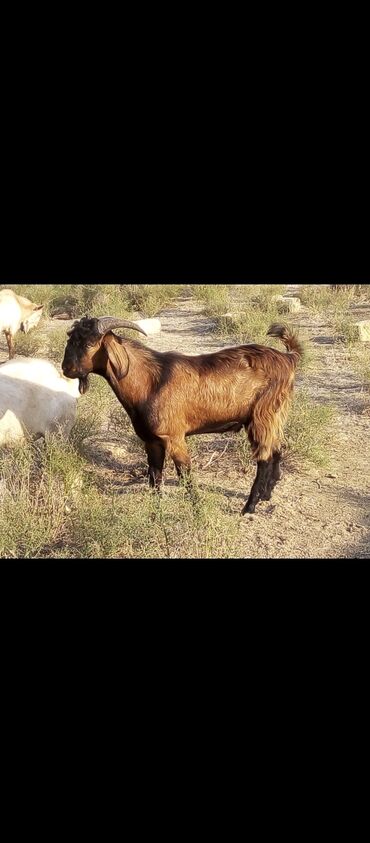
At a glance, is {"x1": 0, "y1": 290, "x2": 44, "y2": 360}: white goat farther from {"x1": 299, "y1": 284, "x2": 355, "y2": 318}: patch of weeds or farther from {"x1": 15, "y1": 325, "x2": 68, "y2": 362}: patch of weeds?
{"x1": 299, "y1": 284, "x2": 355, "y2": 318}: patch of weeds

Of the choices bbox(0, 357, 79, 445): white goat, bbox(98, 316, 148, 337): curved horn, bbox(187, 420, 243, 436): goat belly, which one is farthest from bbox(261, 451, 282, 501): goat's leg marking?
bbox(0, 357, 79, 445): white goat

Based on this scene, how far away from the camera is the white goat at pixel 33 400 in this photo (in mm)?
6531

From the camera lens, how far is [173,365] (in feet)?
18.6

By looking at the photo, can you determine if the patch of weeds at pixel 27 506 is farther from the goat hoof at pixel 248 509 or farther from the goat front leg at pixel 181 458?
the goat hoof at pixel 248 509

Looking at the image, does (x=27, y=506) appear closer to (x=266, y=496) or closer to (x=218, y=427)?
(x=218, y=427)

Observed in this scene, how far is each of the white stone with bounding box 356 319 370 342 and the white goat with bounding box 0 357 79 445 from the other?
5910 mm

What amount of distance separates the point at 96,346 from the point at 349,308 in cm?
982

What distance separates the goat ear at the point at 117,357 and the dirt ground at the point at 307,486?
3.98ft

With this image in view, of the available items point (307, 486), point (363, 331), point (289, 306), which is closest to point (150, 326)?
point (363, 331)

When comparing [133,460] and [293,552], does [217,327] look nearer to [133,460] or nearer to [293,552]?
[133,460]

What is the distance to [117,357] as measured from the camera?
18.1ft

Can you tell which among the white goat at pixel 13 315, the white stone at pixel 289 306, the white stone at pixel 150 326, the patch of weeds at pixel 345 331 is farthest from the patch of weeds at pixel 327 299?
the white goat at pixel 13 315

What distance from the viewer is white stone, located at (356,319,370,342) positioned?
11.5m

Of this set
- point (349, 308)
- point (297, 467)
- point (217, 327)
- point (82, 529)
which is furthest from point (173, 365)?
point (349, 308)
